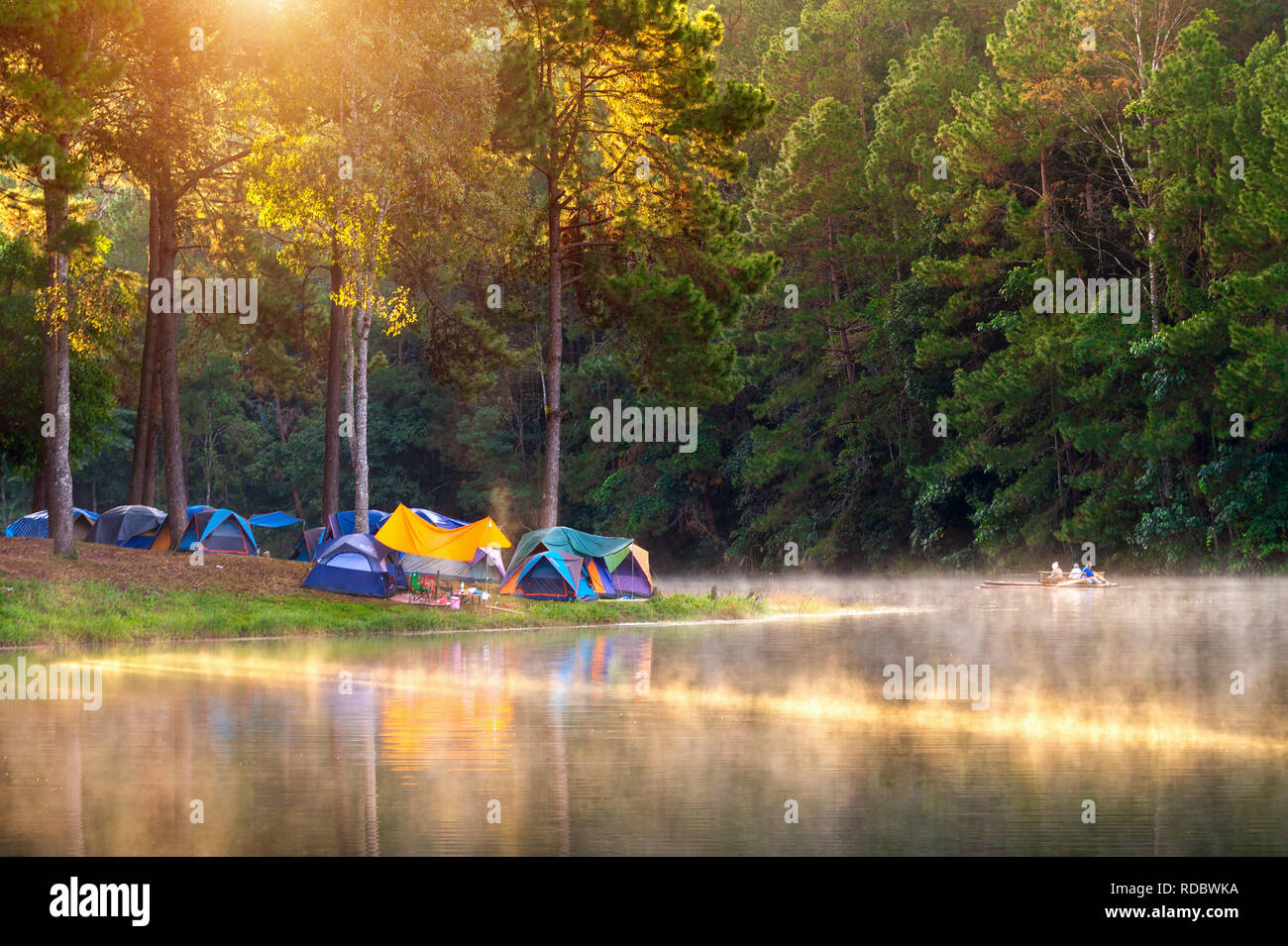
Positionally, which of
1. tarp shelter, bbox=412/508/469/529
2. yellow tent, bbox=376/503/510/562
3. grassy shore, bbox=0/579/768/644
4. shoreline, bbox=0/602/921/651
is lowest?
shoreline, bbox=0/602/921/651

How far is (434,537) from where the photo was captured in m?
38.4

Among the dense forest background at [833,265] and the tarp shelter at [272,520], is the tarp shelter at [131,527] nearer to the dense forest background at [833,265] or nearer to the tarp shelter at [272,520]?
the dense forest background at [833,265]

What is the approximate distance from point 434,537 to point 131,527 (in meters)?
18.0

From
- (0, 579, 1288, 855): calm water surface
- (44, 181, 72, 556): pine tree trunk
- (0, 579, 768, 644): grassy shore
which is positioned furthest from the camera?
(44, 181, 72, 556): pine tree trunk

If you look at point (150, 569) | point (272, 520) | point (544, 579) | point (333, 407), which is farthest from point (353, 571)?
point (272, 520)

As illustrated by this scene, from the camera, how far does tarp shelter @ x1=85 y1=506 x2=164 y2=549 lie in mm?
50844

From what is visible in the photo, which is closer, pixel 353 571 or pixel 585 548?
pixel 353 571

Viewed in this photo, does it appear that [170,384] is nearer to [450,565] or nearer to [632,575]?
[450,565]

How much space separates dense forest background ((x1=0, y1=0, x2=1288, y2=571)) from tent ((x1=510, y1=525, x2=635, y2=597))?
603 cm

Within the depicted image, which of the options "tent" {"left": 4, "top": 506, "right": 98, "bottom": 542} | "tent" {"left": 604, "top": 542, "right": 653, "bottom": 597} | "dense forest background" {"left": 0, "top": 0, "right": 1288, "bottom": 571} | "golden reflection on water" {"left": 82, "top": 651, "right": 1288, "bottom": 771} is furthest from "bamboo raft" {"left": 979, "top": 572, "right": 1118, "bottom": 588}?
"tent" {"left": 4, "top": 506, "right": 98, "bottom": 542}

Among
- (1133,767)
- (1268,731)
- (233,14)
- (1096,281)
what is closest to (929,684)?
(1268,731)

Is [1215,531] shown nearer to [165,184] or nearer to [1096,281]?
[1096,281]

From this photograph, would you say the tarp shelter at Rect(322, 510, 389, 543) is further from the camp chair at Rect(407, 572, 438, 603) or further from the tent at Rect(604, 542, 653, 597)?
the tent at Rect(604, 542, 653, 597)

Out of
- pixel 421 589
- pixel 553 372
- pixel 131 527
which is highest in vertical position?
pixel 553 372
